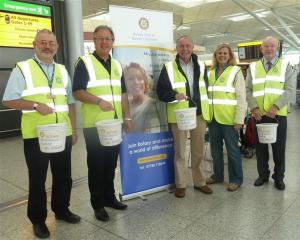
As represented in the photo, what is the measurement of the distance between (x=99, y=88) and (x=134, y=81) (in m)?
0.55

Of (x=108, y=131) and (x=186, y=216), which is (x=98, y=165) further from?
(x=186, y=216)

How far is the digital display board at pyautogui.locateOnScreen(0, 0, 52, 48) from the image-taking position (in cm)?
621

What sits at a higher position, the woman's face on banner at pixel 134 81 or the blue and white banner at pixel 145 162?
Answer: the woman's face on banner at pixel 134 81

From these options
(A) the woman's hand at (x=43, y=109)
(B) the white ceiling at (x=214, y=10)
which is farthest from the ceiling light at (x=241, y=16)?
Answer: (A) the woman's hand at (x=43, y=109)

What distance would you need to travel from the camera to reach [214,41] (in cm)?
2408

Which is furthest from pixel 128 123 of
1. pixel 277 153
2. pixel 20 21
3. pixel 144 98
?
pixel 20 21

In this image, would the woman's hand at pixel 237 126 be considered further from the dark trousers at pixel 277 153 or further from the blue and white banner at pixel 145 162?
the blue and white banner at pixel 145 162

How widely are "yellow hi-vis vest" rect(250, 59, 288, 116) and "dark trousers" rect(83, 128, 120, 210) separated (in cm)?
160

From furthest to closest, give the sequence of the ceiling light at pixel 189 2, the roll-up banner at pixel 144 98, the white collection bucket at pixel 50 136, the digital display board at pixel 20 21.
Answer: the ceiling light at pixel 189 2 → the digital display board at pixel 20 21 → the roll-up banner at pixel 144 98 → the white collection bucket at pixel 50 136

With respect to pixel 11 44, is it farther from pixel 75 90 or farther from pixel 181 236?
pixel 181 236

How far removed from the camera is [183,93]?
113 inches

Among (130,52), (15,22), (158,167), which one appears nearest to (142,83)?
(130,52)

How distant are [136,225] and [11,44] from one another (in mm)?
5450

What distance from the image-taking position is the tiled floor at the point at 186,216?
92.0 inches
